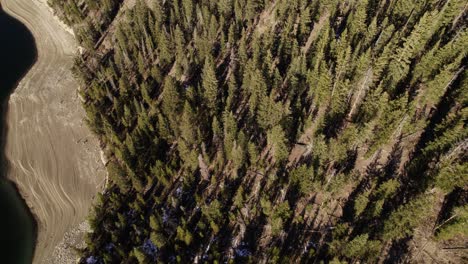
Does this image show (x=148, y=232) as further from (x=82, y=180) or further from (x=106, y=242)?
(x=82, y=180)

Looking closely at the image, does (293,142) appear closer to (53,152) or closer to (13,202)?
(53,152)

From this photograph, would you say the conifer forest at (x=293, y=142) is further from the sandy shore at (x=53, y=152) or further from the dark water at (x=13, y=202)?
the dark water at (x=13, y=202)

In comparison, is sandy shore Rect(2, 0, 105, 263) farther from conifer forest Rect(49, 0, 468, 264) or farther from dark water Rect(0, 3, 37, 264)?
conifer forest Rect(49, 0, 468, 264)

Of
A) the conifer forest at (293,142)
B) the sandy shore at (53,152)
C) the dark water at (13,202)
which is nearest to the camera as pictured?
the conifer forest at (293,142)

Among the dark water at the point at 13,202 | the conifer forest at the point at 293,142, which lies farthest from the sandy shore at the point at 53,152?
the conifer forest at the point at 293,142

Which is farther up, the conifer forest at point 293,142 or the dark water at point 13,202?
the conifer forest at point 293,142

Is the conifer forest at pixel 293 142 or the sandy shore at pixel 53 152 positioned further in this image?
the sandy shore at pixel 53 152

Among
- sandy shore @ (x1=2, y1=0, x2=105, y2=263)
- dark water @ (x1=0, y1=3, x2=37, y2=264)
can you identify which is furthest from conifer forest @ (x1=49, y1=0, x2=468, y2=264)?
dark water @ (x1=0, y1=3, x2=37, y2=264)
